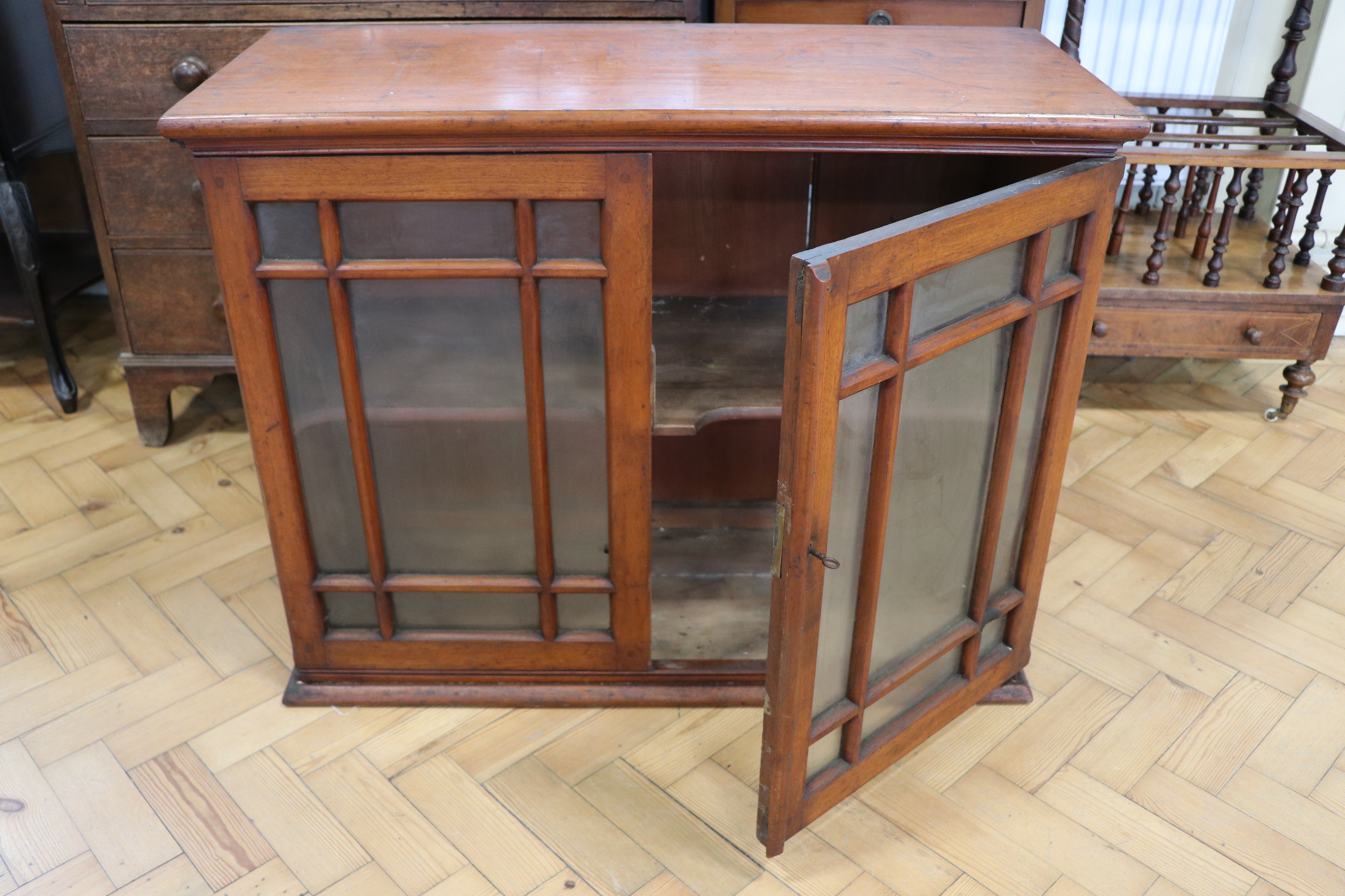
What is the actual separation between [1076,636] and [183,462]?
2105mm

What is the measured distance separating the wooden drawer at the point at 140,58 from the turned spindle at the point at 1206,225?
7.28 ft

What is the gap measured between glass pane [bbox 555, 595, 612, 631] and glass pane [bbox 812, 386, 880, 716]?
0.45 meters

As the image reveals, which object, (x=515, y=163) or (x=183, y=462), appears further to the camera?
(x=183, y=462)

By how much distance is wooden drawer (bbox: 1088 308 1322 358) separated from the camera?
9.41 feet

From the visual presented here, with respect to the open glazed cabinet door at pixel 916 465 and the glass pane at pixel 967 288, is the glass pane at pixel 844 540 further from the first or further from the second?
the glass pane at pixel 967 288

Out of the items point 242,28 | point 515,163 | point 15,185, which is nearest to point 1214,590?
point 515,163

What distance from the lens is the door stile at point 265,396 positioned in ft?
5.43

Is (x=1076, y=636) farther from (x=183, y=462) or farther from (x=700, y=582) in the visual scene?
(x=183, y=462)

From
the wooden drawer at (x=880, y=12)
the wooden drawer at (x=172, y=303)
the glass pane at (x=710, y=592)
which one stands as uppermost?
the wooden drawer at (x=880, y=12)

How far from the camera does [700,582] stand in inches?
91.2

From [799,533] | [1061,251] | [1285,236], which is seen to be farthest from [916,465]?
[1285,236]

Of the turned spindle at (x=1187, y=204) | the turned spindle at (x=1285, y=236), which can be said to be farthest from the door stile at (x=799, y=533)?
the turned spindle at (x=1187, y=204)

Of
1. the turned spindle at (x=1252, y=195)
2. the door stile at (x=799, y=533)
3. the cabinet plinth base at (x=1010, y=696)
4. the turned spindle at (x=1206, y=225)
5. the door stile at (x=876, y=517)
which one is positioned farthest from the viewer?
the turned spindle at (x=1252, y=195)

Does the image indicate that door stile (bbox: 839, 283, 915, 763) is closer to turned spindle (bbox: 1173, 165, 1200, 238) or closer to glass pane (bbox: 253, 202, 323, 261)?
glass pane (bbox: 253, 202, 323, 261)
